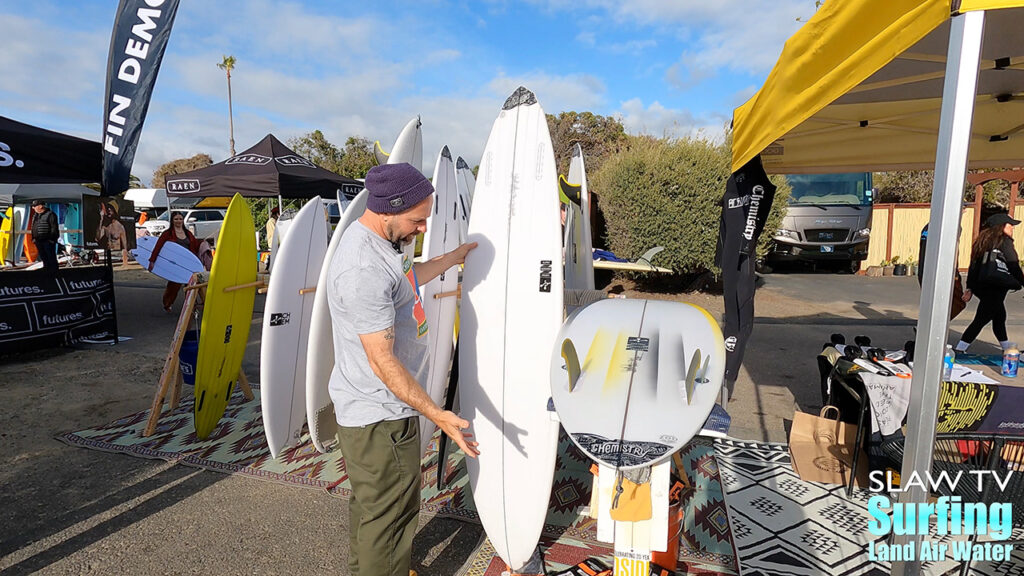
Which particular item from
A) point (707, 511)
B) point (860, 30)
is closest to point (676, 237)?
point (707, 511)

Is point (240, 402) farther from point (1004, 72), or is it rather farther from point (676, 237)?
point (676, 237)

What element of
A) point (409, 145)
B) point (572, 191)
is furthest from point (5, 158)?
point (572, 191)

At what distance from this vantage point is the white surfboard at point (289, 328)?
131 inches

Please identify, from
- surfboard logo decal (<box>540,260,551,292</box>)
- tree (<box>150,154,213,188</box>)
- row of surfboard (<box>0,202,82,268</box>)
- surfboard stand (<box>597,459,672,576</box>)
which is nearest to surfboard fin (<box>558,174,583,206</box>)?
surfboard logo decal (<box>540,260,551,292</box>)

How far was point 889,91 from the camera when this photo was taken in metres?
3.50

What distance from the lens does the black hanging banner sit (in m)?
5.05

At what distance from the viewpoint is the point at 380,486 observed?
6.33ft

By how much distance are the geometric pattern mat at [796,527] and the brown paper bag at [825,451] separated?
67 millimetres

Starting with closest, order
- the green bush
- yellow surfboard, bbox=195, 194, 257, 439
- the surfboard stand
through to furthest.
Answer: the surfboard stand, yellow surfboard, bbox=195, 194, 257, 439, the green bush

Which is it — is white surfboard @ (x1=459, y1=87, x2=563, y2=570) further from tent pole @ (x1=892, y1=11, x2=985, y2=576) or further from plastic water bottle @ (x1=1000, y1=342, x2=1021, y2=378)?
plastic water bottle @ (x1=1000, y1=342, x2=1021, y2=378)

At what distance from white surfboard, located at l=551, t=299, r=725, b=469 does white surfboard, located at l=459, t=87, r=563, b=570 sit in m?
0.31

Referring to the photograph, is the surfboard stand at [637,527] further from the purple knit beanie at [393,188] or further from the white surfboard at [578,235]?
the white surfboard at [578,235]

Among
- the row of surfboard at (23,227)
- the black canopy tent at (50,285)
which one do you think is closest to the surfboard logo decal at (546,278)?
the black canopy tent at (50,285)

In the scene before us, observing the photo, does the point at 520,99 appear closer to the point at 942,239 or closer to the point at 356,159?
the point at 942,239
